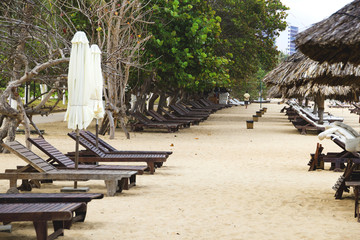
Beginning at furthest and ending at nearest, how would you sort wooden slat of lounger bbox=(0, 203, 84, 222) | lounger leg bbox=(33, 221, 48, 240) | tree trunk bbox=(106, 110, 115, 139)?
1. tree trunk bbox=(106, 110, 115, 139)
2. lounger leg bbox=(33, 221, 48, 240)
3. wooden slat of lounger bbox=(0, 203, 84, 222)

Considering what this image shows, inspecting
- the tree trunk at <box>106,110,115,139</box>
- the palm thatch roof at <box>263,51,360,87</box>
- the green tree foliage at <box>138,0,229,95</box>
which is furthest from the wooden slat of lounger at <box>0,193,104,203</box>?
the green tree foliage at <box>138,0,229,95</box>

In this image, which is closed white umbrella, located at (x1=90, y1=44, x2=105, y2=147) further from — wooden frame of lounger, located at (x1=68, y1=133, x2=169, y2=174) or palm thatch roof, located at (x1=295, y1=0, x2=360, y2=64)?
palm thatch roof, located at (x1=295, y1=0, x2=360, y2=64)

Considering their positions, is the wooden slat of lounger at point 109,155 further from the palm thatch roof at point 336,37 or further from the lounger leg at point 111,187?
the palm thatch roof at point 336,37

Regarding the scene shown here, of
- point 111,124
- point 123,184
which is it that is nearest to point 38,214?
point 123,184

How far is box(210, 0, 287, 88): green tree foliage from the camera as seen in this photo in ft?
118

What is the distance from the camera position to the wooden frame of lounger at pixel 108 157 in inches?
450

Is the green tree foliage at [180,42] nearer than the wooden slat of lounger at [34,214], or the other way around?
the wooden slat of lounger at [34,214]

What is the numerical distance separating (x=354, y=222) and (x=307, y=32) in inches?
104

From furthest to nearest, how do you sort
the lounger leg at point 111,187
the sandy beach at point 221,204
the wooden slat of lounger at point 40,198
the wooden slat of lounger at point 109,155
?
the wooden slat of lounger at point 109,155 → the lounger leg at point 111,187 → the sandy beach at point 221,204 → the wooden slat of lounger at point 40,198

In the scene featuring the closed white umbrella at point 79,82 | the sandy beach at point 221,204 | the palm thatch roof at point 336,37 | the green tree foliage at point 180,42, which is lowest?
the sandy beach at point 221,204

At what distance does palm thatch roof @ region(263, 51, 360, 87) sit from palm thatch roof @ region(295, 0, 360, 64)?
314cm

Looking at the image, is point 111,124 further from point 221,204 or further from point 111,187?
point 221,204

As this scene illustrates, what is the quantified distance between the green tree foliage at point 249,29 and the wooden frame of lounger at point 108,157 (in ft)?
77.6

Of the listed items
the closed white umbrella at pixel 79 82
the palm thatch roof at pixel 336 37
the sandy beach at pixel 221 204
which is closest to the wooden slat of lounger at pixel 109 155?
the sandy beach at pixel 221 204
